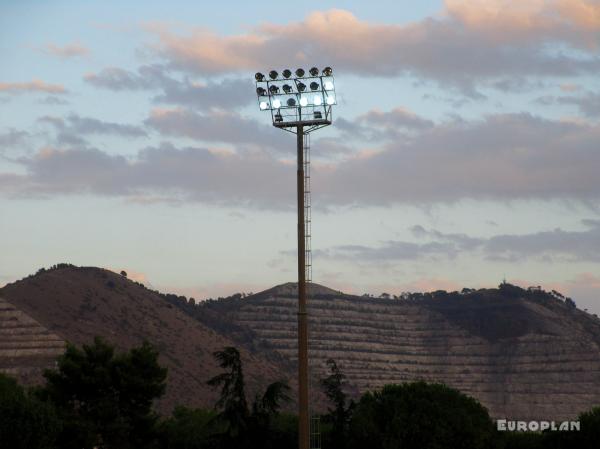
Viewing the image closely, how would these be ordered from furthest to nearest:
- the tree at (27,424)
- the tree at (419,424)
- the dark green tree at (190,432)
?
the dark green tree at (190,432), the tree at (419,424), the tree at (27,424)

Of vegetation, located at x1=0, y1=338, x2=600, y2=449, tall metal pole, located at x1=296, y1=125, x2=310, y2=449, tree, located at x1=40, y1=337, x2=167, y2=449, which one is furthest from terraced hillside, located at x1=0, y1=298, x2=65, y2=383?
tall metal pole, located at x1=296, y1=125, x2=310, y2=449

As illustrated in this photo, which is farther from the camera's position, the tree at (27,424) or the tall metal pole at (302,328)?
the tree at (27,424)

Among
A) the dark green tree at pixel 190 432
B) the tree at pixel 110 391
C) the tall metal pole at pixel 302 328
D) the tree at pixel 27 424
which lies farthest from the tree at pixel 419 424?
the tall metal pole at pixel 302 328

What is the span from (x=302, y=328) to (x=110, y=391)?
3961cm

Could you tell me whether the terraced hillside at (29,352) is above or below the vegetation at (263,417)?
above

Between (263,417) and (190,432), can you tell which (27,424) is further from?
(190,432)

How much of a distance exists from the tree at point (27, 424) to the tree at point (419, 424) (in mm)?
20781

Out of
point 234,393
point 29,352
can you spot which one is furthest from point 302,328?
point 29,352

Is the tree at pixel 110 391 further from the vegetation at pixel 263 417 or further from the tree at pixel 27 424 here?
the tree at pixel 27 424

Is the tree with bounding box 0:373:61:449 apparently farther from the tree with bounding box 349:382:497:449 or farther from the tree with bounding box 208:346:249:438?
the tree with bounding box 349:382:497:449

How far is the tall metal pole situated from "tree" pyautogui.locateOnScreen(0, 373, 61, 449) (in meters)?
28.6

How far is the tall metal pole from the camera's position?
1861 inches

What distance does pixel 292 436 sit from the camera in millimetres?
83125

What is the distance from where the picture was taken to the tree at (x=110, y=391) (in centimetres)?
8188
